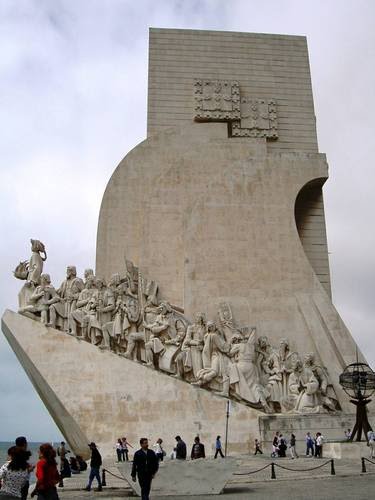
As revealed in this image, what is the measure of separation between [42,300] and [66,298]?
20.0 inches

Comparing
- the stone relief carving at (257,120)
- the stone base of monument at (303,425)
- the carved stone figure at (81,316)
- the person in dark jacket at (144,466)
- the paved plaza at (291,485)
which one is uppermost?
the stone relief carving at (257,120)

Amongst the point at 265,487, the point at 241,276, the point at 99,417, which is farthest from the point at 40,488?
the point at 241,276

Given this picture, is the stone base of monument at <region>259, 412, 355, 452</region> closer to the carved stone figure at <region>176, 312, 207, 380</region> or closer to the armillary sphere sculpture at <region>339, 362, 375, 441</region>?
the armillary sphere sculpture at <region>339, 362, 375, 441</region>

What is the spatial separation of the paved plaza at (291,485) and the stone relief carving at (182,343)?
2674 millimetres

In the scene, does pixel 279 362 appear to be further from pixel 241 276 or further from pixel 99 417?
pixel 99 417

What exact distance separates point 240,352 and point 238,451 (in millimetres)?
2012

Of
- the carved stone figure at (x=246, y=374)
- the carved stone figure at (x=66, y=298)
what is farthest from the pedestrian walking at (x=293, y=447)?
the carved stone figure at (x=66, y=298)

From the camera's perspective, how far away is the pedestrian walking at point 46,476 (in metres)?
3.61

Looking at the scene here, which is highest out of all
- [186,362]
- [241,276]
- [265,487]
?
[241,276]

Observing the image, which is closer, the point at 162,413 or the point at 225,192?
the point at 162,413

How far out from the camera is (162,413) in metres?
11.3

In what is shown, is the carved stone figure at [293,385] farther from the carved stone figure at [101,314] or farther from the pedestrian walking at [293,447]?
the carved stone figure at [101,314]

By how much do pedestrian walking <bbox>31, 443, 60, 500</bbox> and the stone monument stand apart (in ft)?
25.2

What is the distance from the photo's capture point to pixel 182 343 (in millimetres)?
12156
